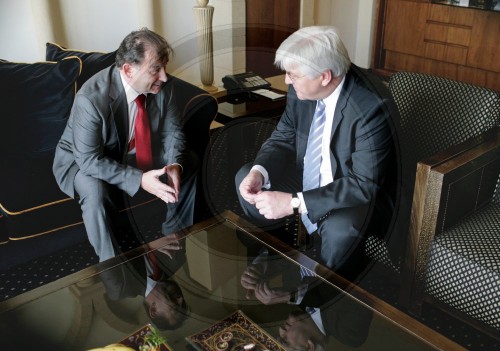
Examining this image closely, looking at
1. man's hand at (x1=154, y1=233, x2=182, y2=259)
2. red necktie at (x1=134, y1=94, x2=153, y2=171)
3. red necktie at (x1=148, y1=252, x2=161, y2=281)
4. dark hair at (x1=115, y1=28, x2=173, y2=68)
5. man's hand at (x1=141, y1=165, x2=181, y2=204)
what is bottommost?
red necktie at (x1=148, y1=252, x2=161, y2=281)

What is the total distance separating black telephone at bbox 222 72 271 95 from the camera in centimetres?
204

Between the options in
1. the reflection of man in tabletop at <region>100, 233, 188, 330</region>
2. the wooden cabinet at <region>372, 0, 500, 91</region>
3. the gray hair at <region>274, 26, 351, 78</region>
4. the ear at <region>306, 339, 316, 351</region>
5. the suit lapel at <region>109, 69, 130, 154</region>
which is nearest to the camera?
the ear at <region>306, 339, 316, 351</region>

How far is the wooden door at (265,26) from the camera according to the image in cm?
188

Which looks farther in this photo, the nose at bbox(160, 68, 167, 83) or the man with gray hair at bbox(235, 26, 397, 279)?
the nose at bbox(160, 68, 167, 83)

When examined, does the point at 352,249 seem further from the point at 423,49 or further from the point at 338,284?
the point at 423,49

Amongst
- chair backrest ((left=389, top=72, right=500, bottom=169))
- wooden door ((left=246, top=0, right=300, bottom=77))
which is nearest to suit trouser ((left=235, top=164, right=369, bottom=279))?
chair backrest ((left=389, top=72, right=500, bottom=169))

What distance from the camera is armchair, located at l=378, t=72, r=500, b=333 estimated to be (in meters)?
1.25

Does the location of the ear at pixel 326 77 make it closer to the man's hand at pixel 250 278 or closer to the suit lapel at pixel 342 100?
the suit lapel at pixel 342 100

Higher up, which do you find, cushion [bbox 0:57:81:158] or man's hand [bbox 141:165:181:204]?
cushion [bbox 0:57:81:158]

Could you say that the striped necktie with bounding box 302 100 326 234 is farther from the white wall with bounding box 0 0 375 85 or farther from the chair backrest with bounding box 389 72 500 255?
the white wall with bounding box 0 0 375 85

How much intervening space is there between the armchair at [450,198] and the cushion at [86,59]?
99 cm

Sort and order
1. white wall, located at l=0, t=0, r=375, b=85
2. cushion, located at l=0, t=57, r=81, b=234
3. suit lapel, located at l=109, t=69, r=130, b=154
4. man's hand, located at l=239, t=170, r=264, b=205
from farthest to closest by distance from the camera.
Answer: white wall, located at l=0, t=0, r=375, b=85 < cushion, located at l=0, t=57, r=81, b=234 < suit lapel, located at l=109, t=69, r=130, b=154 < man's hand, located at l=239, t=170, r=264, b=205

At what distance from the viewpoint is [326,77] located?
1.35 meters

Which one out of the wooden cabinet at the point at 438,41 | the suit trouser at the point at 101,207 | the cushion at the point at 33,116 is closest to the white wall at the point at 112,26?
the cushion at the point at 33,116
